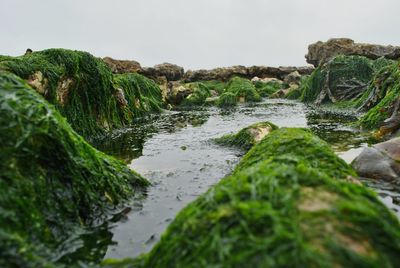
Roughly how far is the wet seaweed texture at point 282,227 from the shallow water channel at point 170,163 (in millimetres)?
552

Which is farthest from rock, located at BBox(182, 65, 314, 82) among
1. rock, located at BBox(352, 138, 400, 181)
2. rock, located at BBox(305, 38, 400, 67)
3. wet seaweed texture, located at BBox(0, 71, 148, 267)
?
wet seaweed texture, located at BBox(0, 71, 148, 267)

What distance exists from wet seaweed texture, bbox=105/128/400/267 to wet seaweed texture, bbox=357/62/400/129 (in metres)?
4.96

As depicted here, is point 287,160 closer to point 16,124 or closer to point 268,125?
point 16,124

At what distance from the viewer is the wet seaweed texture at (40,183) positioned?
6.73 feet

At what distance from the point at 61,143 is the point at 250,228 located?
1768 millimetres

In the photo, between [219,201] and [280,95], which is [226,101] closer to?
[280,95]

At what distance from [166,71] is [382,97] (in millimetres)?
20590

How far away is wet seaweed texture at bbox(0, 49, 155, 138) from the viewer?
20.0 feet

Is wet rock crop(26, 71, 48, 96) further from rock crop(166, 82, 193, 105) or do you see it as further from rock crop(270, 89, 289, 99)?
rock crop(270, 89, 289, 99)

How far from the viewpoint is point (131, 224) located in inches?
109

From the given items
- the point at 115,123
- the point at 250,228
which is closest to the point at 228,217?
the point at 250,228

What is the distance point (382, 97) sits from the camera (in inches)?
354

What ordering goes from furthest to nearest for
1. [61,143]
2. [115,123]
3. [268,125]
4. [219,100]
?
[219,100]
[115,123]
[268,125]
[61,143]

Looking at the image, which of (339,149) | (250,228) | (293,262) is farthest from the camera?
(339,149)
